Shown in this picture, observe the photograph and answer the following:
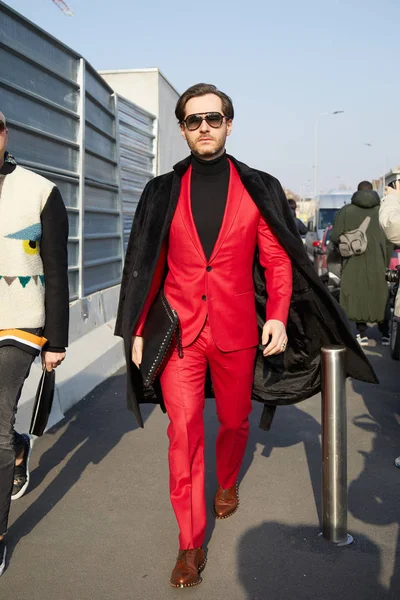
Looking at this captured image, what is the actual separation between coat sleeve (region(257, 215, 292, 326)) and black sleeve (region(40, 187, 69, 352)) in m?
1.00

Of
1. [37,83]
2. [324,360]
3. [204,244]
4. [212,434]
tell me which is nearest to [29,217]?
[204,244]

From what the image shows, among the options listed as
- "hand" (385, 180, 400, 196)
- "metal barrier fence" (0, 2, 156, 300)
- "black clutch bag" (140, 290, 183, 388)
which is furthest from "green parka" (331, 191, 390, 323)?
"black clutch bag" (140, 290, 183, 388)

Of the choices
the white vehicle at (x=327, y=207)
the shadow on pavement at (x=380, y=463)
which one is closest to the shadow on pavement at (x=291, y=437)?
the shadow on pavement at (x=380, y=463)

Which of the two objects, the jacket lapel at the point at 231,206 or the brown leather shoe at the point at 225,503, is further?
the brown leather shoe at the point at 225,503

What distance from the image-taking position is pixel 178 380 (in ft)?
12.6

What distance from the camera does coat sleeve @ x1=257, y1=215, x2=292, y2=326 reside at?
3.91 metres

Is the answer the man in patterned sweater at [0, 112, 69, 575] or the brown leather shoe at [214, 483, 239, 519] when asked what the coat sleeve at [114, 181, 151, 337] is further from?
the brown leather shoe at [214, 483, 239, 519]

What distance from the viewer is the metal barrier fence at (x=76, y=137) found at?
7.21m

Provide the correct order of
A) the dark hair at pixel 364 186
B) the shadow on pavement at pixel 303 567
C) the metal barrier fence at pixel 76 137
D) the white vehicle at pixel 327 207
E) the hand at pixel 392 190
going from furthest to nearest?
the white vehicle at pixel 327 207 < the dark hair at pixel 364 186 < the metal barrier fence at pixel 76 137 < the hand at pixel 392 190 < the shadow on pavement at pixel 303 567

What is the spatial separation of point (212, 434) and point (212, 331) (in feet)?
8.11

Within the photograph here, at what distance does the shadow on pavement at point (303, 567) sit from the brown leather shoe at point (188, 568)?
0.19m

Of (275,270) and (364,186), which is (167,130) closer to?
(364,186)

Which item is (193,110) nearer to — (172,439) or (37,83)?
(172,439)

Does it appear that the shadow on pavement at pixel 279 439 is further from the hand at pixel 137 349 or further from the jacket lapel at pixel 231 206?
the jacket lapel at pixel 231 206
